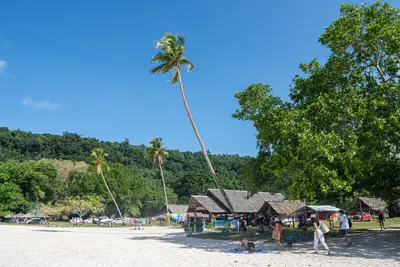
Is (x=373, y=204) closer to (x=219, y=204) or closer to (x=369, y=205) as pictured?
(x=369, y=205)

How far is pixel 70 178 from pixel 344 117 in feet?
224

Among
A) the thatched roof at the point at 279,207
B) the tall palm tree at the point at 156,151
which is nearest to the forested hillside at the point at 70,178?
the tall palm tree at the point at 156,151

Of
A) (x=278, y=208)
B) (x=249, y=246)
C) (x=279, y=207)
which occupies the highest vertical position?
(x=279, y=207)

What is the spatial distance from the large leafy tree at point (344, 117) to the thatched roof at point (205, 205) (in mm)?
27047

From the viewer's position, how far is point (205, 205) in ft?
143

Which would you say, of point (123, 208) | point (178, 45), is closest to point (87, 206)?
point (123, 208)

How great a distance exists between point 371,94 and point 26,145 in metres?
→ 105

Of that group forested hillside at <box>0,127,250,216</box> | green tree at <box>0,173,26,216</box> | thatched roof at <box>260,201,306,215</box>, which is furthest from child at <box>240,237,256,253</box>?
green tree at <box>0,173,26,216</box>

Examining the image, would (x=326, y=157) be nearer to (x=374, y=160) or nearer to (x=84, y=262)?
(x=374, y=160)

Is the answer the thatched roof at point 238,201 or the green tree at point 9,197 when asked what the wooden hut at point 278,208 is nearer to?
the thatched roof at point 238,201

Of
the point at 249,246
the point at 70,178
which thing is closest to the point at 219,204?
the point at 249,246

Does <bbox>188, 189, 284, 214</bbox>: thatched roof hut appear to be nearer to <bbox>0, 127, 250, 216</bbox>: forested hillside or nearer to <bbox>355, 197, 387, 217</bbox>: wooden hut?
<bbox>0, 127, 250, 216</bbox>: forested hillside

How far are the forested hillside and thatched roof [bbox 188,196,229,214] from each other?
27.0ft

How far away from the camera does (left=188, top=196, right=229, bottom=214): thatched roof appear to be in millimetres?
43528
